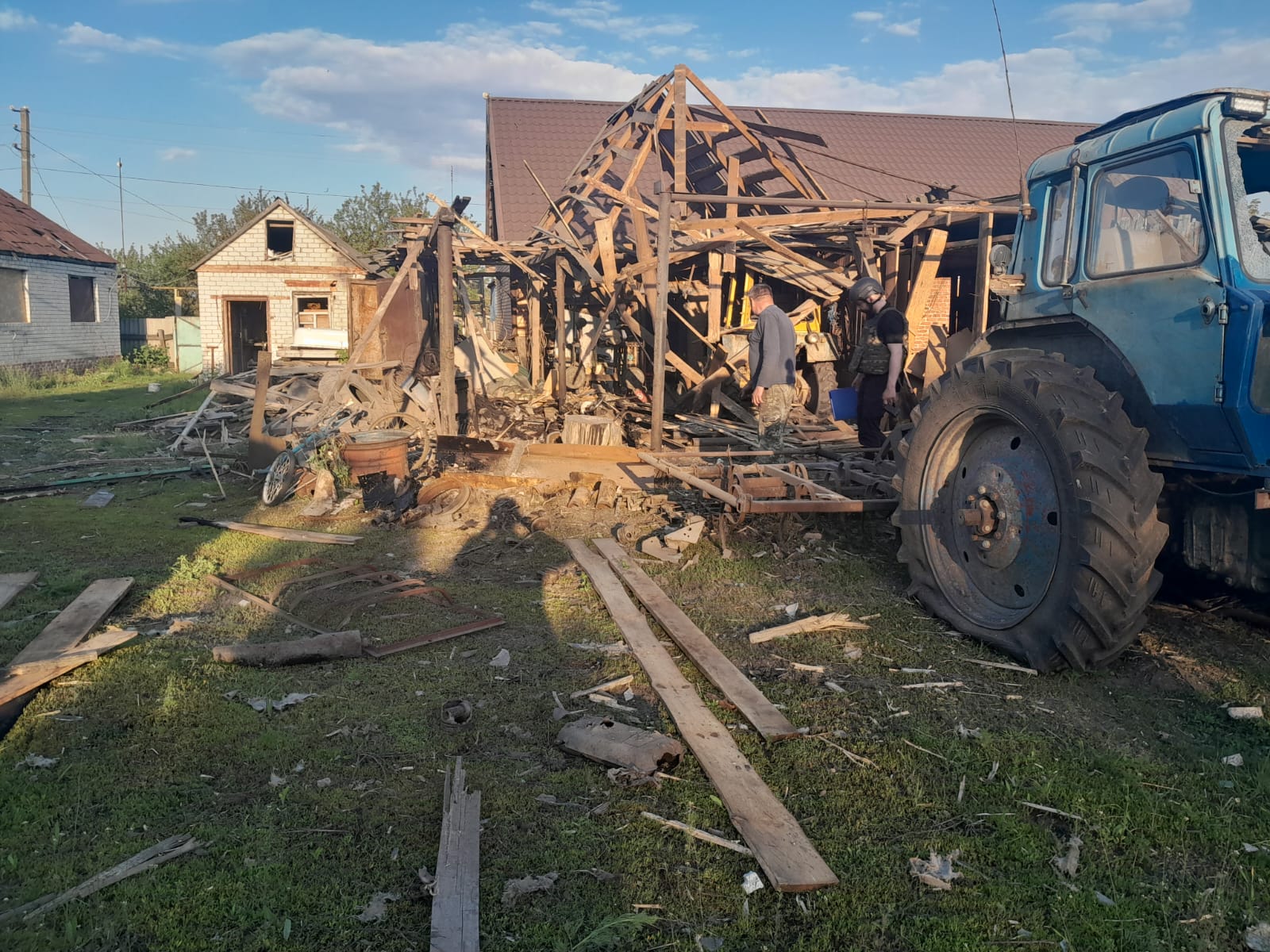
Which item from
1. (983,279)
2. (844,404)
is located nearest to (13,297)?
(844,404)

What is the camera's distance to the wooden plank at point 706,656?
398cm

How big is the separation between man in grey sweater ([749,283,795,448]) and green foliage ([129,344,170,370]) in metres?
25.3

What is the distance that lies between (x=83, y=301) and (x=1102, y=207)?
2940 centimetres

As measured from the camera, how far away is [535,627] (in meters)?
5.48

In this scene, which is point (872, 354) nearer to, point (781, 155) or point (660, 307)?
point (660, 307)

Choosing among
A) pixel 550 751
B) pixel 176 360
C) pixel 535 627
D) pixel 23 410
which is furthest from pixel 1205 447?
pixel 176 360

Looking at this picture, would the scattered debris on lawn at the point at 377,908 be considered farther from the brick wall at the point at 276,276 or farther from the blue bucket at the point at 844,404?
the brick wall at the point at 276,276

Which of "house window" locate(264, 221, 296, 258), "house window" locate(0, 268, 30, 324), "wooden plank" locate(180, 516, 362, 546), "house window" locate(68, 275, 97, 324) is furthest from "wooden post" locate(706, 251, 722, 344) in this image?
"house window" locate(68, 275, 97, 324)

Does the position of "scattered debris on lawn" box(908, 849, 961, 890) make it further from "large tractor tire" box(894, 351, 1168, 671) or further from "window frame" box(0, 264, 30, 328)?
→ "window frame" box(0, 264, 30, 328)

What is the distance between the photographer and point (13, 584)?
607 cm

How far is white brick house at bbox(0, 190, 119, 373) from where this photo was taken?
23078mm

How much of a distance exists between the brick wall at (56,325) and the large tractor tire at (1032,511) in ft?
81.8

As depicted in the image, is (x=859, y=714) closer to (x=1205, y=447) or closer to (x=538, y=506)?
(x=1205, y=447)

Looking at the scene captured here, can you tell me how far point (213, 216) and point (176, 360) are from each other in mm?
18884
